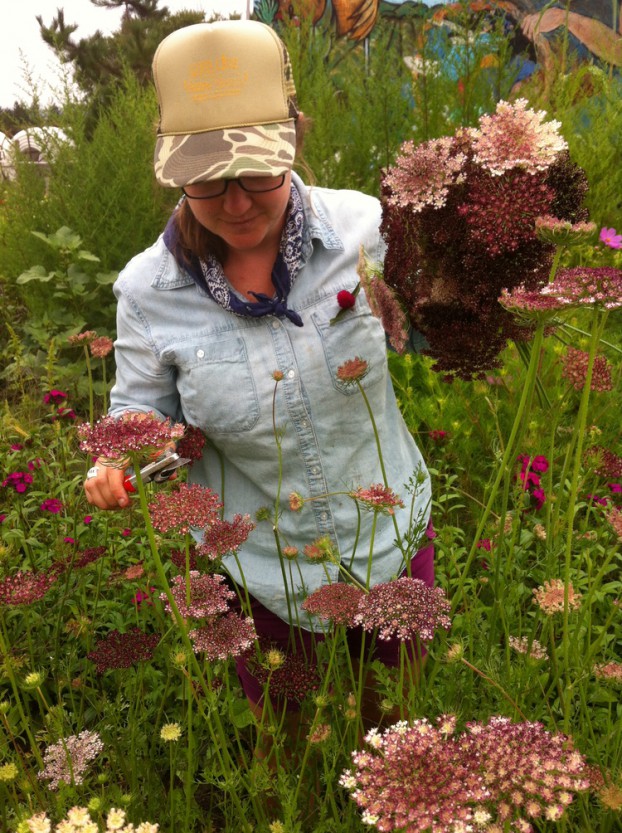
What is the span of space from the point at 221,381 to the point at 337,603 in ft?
2.51

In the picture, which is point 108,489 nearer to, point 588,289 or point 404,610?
point 404,610

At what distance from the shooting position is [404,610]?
1.06 m

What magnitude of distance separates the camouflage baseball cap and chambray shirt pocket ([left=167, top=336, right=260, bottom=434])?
1.42ft

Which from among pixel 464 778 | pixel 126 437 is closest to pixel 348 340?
pixel 126 437

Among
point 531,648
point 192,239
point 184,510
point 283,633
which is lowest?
point 283,633

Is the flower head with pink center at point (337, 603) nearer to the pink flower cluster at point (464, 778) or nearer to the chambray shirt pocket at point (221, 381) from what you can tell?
the pink flower cluster at point (464, 778)

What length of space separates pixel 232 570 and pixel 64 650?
22.5 inches

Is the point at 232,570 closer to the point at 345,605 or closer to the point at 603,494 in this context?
the point at 345,605

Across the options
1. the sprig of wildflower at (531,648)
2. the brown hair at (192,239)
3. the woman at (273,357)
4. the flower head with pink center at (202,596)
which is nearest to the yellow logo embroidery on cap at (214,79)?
the woman at (273,357)

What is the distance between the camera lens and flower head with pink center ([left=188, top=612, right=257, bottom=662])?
1171 millimetres

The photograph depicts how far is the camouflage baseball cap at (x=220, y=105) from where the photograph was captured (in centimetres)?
145

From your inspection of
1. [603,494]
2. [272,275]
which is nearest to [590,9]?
[603,494]

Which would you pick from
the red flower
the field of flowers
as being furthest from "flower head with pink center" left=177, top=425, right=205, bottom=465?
the red flower

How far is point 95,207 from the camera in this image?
163 inches
